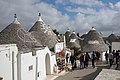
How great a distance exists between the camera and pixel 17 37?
2089 centimetres

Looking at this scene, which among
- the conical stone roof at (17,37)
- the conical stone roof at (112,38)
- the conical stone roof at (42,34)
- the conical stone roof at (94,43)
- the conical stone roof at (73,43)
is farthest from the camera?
the conical stone roof at (112,38)

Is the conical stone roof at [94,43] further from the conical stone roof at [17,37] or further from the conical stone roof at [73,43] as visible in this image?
the conical stone roof at [17,37]

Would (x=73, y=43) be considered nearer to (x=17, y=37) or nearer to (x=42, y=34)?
(x=42, y=34)

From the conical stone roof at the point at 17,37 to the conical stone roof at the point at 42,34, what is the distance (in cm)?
713

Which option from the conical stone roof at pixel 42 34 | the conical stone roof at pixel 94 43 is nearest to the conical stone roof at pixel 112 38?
the conical stone roof at pixel 94 43

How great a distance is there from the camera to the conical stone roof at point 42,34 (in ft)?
97.6

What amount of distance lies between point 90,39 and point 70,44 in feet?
25.0

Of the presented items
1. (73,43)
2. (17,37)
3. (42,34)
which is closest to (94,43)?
(42,34)

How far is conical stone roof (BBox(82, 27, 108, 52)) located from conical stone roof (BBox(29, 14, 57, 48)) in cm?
367

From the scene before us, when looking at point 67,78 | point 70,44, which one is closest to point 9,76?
point 67,78

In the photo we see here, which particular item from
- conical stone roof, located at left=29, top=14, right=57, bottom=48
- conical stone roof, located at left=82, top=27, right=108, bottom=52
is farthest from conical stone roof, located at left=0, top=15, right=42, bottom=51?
conical stone roof, located at left=82, top=27, right=108, bottom=52

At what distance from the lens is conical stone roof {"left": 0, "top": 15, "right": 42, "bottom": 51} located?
20.4m

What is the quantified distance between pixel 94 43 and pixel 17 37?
1287cm

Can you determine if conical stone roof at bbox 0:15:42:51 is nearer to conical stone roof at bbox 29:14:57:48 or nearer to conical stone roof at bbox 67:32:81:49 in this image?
conical stone roof at bbox 29:14:57:48
